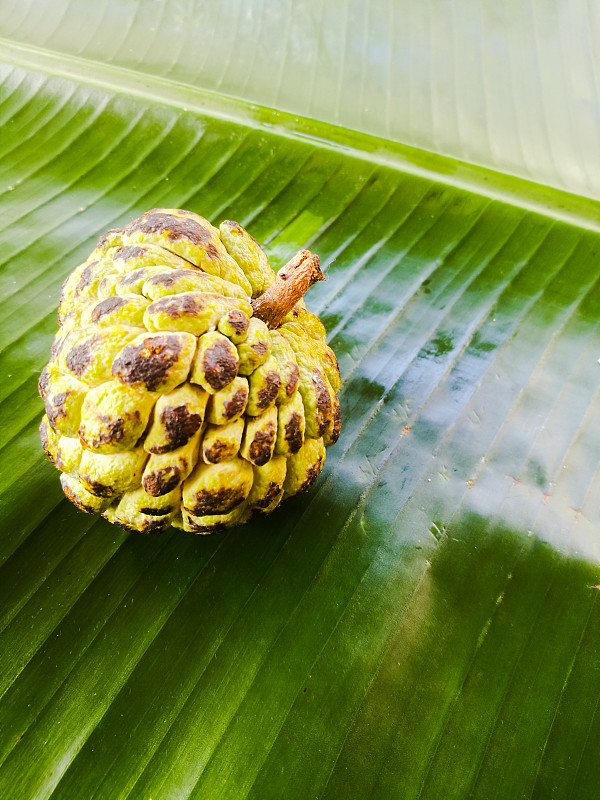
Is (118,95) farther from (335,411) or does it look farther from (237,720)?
(237,720)

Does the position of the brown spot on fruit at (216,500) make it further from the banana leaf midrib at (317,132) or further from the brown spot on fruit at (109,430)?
the banana leaf midrib at (317,132)

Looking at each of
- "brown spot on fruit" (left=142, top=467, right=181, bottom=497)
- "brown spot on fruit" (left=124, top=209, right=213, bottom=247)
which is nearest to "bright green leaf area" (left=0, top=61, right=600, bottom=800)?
"brown spot on fruit" (left=142, top=467, right=181, bottom=497)

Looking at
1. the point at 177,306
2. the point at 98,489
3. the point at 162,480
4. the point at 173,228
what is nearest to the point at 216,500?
the point at 162,480

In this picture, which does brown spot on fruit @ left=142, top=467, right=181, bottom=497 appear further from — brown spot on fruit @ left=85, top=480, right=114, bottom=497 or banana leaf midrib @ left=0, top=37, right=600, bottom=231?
banana leaf midrib @ left=0, top=37, right=600, bottom=231

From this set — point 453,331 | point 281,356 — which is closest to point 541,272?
point 453,331

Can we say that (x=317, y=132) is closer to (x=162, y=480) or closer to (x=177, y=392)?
(x=177, y=392)

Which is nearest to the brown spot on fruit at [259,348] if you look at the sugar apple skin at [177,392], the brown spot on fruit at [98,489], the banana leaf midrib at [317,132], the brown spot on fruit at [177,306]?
the sugar apple skin at [177,392]

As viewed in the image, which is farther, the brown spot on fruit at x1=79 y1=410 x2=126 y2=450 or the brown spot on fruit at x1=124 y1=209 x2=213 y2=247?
the brown spot on fruit at x1=124 y1=209 x2=213 y2=247
